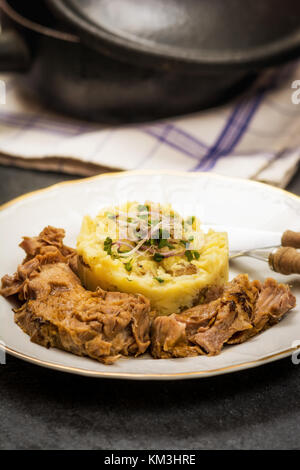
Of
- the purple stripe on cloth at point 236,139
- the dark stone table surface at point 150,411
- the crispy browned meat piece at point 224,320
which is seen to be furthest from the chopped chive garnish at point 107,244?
the purple stripe on cloth at point 236,139

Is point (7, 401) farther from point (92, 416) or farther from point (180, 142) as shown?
point (180, 142)

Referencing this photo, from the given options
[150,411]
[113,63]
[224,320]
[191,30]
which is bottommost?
[150,411]

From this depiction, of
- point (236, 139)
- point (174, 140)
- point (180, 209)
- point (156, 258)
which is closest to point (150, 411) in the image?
point (156, 258)

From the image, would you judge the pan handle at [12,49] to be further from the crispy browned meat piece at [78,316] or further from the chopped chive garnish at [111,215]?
the crispy browned meat piece at [78,316]

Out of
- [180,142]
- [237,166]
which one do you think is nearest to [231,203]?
[237,166]

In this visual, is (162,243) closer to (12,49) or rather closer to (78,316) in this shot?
(78,316)

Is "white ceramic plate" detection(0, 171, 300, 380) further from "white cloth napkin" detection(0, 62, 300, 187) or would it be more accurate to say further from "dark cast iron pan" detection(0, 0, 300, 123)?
"dark cast iron pan" detection(0, 0, 300, 123)
